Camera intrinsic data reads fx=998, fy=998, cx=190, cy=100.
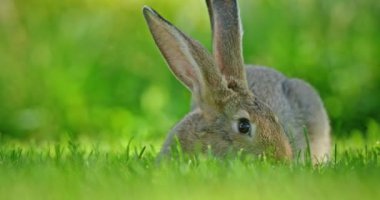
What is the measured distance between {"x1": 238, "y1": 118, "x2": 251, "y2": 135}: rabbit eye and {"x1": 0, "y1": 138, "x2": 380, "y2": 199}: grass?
1.52ft

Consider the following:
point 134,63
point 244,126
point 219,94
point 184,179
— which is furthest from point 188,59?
point 134,63

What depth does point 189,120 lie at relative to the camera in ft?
18.6

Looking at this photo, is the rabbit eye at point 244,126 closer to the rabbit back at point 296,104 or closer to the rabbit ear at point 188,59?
the rabbit ear at point 188,59

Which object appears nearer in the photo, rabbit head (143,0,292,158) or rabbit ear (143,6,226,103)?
rabbit head (143,0,292,158)

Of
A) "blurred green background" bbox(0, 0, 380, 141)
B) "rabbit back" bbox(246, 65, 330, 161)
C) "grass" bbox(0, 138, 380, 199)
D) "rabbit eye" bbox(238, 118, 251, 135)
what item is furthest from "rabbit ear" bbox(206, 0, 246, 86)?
"blurred green background" bbox(0, 0, 380, 141)

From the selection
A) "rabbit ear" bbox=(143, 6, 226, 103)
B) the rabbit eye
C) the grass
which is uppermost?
"rabbit ear" bbox=(143, 6, 226, 103)

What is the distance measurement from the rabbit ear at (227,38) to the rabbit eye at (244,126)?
377 millimetres

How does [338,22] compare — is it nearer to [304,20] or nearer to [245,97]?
[304,20]

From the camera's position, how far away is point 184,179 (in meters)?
4.07

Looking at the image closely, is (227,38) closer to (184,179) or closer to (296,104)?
(296,104)

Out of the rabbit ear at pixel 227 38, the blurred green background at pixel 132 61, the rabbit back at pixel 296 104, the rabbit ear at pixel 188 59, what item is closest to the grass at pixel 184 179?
the rabbit ear at pixel 188 59

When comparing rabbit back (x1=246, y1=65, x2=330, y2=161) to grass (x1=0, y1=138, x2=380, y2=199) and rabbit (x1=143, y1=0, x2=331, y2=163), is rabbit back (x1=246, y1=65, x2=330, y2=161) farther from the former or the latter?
grass (x1=0, y1=138, x2=380, y2=199)

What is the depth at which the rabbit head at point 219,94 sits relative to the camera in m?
5.30

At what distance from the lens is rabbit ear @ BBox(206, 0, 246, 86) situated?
5.73 m
